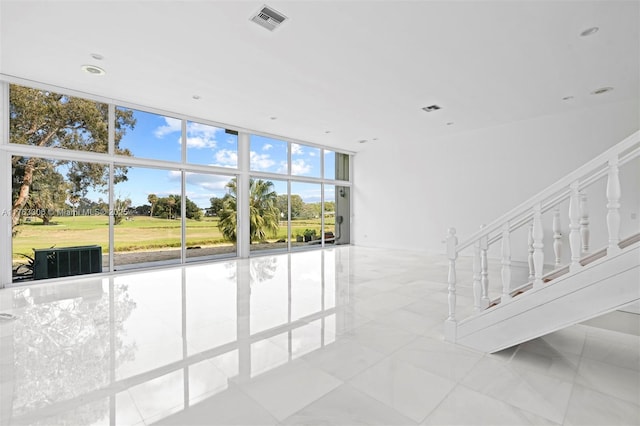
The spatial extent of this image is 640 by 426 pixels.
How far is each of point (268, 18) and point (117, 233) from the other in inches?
198

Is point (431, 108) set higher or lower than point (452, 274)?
higher

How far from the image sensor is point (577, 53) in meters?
3.84

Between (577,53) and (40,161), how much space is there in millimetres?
8592

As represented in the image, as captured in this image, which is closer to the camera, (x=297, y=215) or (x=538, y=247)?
(x=538, y=247)

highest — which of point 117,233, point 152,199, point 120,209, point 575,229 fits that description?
point 152,199

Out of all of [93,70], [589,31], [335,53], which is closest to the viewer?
[589,31]

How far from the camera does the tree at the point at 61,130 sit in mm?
4891

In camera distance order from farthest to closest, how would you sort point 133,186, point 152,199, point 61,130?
point 152,199 < point 133,186 < point 61,130

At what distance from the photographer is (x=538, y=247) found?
227 centimetres

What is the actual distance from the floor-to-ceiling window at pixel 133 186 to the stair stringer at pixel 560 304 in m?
6.05

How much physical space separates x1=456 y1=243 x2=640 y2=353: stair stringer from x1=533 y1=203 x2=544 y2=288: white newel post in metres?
0.08

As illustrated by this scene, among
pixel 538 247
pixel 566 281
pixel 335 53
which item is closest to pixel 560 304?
pixel 566 281

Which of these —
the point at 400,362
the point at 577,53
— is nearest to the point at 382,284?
the point at 400,362

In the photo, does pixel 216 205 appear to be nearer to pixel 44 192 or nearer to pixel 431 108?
pixel 44 192
